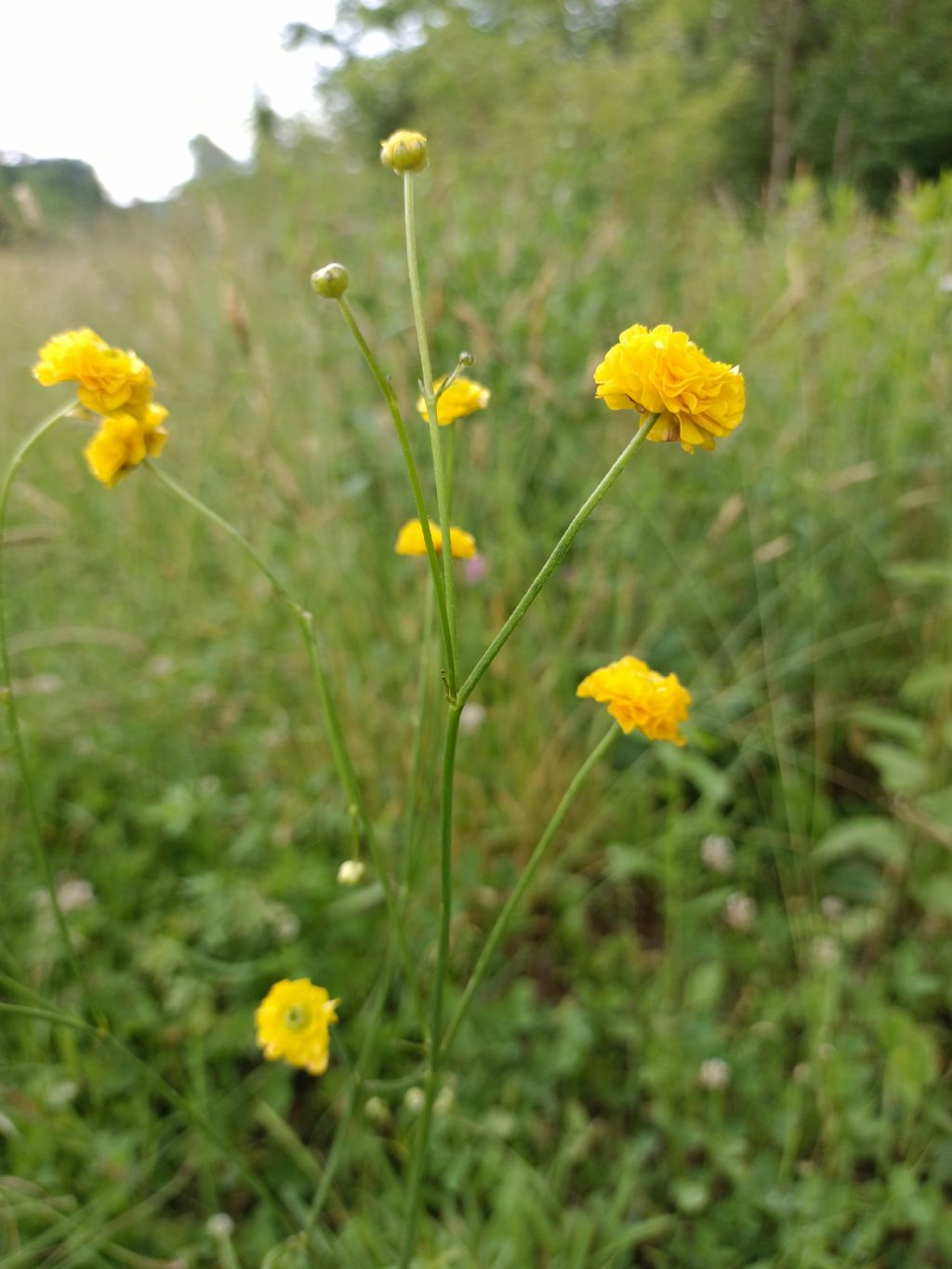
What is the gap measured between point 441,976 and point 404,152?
1.65 ft

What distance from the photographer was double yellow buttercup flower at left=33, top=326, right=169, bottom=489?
54 centimetres

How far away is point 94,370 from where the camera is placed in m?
0.54

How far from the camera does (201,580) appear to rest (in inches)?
77.8

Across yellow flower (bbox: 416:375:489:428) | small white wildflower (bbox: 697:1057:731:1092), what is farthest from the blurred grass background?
yellow flower (bbox: 416:375:489:428)

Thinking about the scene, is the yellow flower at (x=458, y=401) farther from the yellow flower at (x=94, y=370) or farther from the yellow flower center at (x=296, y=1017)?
the yellow flower center at (x=296, y=1017)

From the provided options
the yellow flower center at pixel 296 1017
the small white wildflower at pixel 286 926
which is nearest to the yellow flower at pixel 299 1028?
the yellow flower center at pixel 296 1017

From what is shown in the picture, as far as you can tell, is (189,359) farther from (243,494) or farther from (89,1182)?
(89,1182)

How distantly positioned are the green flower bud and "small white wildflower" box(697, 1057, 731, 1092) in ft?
3.38

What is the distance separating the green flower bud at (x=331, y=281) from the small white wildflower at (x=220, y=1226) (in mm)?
822

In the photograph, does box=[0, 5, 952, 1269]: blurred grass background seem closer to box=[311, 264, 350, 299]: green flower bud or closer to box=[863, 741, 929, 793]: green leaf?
box=[863, 741, 929, 793]: green leaf

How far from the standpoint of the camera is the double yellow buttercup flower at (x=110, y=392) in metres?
0.54

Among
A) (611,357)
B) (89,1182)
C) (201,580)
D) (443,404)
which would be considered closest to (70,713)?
(201,580)

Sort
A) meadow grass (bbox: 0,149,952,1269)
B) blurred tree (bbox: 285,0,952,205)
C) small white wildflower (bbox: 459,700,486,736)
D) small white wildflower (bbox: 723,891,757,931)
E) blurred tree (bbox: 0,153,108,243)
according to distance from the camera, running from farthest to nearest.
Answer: blurred tree (bbox: 0,153,108,243)
blurred tree (bbox: 285,0,952,205)
small white wildflower (bbox: 459,700,486,736)
small white wildflower (bbox: 723,891,757,931)
meadow grass (bbox: 0,149,952,1269)

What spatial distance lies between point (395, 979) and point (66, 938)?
0.73 m
